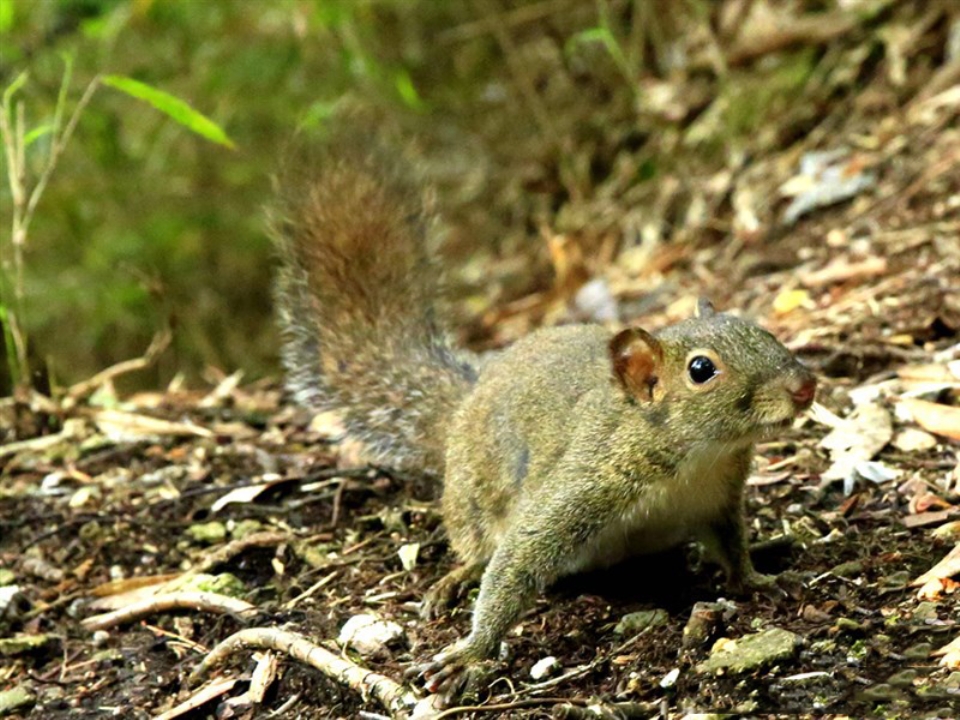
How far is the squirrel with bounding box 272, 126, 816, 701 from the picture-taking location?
10.2 ft

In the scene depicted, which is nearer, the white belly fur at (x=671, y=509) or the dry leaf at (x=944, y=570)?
the dry leaf at (x=944, y=570)

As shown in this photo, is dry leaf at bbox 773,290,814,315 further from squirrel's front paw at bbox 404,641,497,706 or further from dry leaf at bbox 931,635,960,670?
squirrel's front paw at bbox 404,641,497,706

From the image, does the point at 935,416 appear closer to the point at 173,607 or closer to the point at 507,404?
the point at 507,404

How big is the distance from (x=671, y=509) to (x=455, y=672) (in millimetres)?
780

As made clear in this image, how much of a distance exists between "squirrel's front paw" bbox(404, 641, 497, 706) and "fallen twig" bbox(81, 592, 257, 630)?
0.83 metres

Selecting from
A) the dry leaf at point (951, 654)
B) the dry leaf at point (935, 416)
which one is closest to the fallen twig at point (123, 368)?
the dry leaf at point (935, 416)

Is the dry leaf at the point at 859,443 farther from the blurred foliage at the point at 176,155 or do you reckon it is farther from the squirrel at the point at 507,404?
the blurred foliage at the point at 176,155

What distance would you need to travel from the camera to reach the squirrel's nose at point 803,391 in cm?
296

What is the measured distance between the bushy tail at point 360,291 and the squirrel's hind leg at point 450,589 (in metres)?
0.70

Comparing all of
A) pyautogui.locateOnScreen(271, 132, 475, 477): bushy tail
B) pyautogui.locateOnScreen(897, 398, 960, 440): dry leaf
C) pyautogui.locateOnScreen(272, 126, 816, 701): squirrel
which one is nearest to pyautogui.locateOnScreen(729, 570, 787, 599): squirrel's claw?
pyautogui.locateOnScreen(272, 126, 816, 701): squirrel

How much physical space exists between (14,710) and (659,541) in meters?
2.03

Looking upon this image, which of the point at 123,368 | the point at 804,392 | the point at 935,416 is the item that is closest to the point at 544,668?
the point at 804,392

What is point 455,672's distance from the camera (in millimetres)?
3004

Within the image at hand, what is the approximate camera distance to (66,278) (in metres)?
8.70
